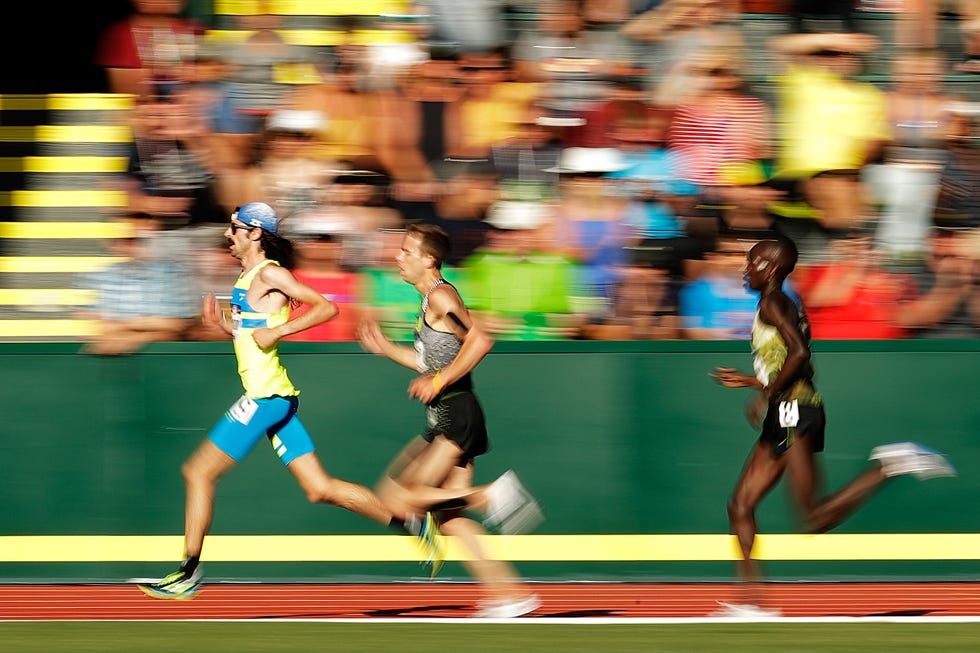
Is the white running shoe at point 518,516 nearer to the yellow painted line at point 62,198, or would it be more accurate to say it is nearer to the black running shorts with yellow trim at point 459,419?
the black running shorts with yellow trim at point 459,419

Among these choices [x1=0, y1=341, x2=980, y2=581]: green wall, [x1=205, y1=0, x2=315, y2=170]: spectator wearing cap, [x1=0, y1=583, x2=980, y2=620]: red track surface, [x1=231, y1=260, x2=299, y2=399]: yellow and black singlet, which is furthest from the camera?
[x1=205, y1=0, x2=315, y2=170]: spectator wearing cap

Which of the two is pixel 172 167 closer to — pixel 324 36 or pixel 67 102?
pixel 324 36

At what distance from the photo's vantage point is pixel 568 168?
9.88m

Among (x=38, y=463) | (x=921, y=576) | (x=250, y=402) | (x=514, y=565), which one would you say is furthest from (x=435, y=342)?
(x=921, y=576)

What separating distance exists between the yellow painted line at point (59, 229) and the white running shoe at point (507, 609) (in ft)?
14.0

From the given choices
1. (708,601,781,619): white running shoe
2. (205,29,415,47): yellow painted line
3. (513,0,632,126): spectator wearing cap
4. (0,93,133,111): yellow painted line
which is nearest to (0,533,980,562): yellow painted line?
(708,601,781,619): white running shoe

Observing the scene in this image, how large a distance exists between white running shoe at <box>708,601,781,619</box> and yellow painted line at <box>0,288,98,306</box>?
453cm

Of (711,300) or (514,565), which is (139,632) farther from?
(711,300)

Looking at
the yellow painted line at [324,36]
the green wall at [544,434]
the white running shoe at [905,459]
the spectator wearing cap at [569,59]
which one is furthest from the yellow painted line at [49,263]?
the white running shoe at [905,459]

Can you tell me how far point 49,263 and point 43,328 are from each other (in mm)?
1095

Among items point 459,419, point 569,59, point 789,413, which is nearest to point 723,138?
point 569,59

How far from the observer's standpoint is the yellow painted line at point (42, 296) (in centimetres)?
1036

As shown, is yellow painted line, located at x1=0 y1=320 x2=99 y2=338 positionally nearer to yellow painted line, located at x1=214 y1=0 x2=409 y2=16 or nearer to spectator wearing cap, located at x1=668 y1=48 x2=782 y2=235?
yellow painted line, located at x1=214 y1=0 x2=409 y2=16

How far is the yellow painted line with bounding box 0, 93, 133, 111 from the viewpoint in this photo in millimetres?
12430
